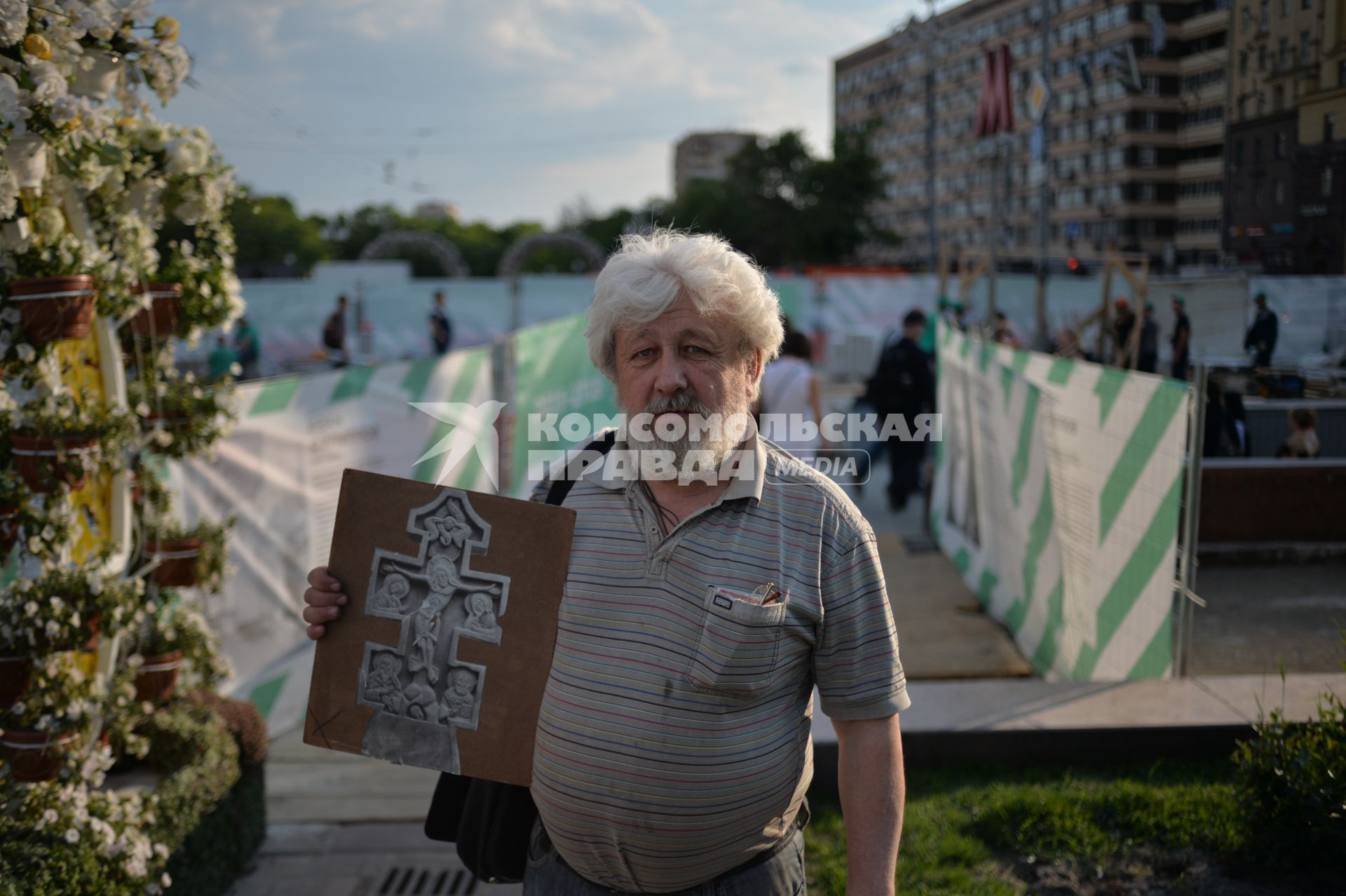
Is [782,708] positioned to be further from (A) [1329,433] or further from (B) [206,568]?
(A) [1329,433]

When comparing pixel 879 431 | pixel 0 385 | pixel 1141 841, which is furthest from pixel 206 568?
pixel 879 431

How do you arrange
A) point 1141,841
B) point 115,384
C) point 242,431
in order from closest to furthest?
point 115,384 < point 1141,841 < point 242,431

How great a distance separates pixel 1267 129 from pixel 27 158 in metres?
5.89

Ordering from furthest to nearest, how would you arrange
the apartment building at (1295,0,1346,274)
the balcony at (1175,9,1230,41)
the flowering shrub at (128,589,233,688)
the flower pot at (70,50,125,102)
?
the balcony at (1175,9,1230,41)
the apartment building at (1295,0,1346,274)
the flowering shrub at (128,589,233,688)
the flower pot at (70,50,125,102)

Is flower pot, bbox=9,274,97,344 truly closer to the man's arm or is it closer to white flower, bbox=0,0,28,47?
white flower, bbox=0,0,28,47

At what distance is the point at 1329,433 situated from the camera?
580 centimetres

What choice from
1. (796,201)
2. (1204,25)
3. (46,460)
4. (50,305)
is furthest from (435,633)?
A: (796,201)

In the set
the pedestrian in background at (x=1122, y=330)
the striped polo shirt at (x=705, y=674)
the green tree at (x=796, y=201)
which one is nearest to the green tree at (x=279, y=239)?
the green tree at (x=796, y=201)

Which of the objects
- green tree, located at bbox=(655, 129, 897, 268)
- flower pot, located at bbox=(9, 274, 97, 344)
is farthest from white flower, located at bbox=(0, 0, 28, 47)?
green tree, located at bbox=(655, 129, 897, 268)

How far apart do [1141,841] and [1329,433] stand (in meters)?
3.25

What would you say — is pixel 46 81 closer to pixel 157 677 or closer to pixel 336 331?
pixel 157 677

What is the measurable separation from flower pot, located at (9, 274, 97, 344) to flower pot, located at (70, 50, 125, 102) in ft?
1.64

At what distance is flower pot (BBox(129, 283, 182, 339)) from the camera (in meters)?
3.52

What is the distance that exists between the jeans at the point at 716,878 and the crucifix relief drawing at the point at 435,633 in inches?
10.9
